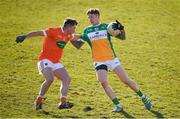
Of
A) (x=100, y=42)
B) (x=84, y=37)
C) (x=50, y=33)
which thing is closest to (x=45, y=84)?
(x=50, y=33)

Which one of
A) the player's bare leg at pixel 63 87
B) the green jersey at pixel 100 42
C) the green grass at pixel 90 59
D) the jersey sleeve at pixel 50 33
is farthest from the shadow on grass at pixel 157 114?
the jersey sleeve at pixel 50 33

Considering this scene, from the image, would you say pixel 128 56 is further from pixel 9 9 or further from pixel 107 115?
pixel 9 9

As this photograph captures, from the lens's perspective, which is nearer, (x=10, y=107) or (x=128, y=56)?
(x=10, y=107)

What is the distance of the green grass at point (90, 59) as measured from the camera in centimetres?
1322

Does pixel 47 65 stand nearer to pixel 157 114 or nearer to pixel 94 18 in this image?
pixel 94 18

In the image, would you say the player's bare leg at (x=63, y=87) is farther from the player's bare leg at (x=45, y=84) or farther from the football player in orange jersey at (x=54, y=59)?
the player's bare leg at (x=45, y=84)

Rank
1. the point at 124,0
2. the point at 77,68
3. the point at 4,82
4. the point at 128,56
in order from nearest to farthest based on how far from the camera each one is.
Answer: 1. the point at 4,82
2. the point at 77,68
3. the point at 128,56
4. the point at 124,0

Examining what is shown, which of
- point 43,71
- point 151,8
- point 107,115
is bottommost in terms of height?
point 107,115

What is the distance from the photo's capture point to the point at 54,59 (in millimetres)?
12906

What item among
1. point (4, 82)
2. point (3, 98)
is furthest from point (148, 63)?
point (3, 98)

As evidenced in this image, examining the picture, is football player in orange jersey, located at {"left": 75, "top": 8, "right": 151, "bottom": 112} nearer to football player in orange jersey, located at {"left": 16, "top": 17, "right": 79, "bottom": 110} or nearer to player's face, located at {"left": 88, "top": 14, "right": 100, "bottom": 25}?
player's face, located at {"left": 88, "top": 14, "right": 100, "bottom": 25}

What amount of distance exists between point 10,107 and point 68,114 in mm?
1666

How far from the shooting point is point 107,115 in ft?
40.5

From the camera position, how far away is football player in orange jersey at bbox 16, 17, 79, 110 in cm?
1274
